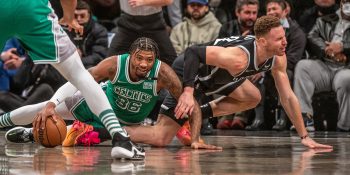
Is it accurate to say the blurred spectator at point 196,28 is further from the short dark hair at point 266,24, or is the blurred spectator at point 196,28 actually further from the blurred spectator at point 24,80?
the short dark hair at point 266,24

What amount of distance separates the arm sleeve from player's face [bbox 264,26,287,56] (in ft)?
1.69

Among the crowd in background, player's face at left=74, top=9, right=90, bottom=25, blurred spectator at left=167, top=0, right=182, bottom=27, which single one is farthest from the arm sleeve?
blurred spectator at left=167, top=0, right=182, bottom=27

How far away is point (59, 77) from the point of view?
10.2 meters

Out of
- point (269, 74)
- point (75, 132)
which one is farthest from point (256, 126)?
point (75, 132)

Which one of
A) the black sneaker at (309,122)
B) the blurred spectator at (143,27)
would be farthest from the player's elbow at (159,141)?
the black sneaker at (309,122)

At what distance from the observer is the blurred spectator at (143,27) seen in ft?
27.5

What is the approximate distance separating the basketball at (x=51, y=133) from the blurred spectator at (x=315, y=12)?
15.5 ft

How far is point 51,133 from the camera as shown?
6.46 metres

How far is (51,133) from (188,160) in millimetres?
1320

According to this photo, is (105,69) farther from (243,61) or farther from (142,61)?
(243,61)

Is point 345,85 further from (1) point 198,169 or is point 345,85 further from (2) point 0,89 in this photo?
(1) point 198,169

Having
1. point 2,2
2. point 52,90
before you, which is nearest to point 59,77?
point 52,90

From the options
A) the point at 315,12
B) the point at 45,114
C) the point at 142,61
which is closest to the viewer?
the point at 45,114

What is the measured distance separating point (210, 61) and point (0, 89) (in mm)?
3966
